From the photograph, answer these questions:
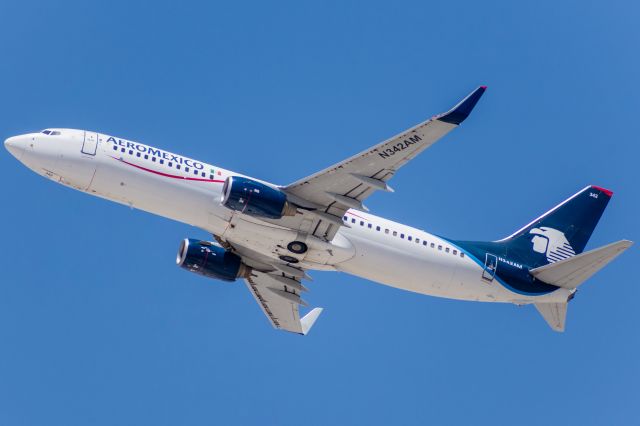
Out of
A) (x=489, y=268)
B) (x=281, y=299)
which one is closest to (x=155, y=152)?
(x=281, y=299)

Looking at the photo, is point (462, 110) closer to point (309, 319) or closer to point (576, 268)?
point (576, 268)

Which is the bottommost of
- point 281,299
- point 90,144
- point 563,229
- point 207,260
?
point 281,299

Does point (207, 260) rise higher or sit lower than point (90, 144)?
lower

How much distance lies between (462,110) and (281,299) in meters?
21.6

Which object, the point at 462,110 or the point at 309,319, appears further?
the point at 309,319

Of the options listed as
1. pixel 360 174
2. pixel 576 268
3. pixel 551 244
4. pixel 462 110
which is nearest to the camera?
pixel 462 110

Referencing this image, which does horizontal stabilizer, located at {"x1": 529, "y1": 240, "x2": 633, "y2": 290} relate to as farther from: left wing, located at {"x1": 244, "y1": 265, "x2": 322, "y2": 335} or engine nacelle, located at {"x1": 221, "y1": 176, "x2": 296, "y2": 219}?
engine nacelle, located at {"x1": 221, "y1": 176, "x2": 296, "y2": 219}

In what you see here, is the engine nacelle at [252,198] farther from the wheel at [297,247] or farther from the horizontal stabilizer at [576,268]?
the horizontal stabilizer at [576,268]

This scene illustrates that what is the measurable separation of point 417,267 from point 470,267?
349 cm

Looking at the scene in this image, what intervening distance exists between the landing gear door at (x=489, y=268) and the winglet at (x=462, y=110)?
1389 centimetres

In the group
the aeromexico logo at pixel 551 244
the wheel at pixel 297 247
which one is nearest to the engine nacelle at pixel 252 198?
the wheel at pixel 297 247

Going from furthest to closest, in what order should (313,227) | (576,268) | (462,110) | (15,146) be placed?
(576,268) < (313,227) < (15,146) < (462,110)

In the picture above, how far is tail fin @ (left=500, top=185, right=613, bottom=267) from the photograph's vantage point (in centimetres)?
6172

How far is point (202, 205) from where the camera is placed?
54.1 m
